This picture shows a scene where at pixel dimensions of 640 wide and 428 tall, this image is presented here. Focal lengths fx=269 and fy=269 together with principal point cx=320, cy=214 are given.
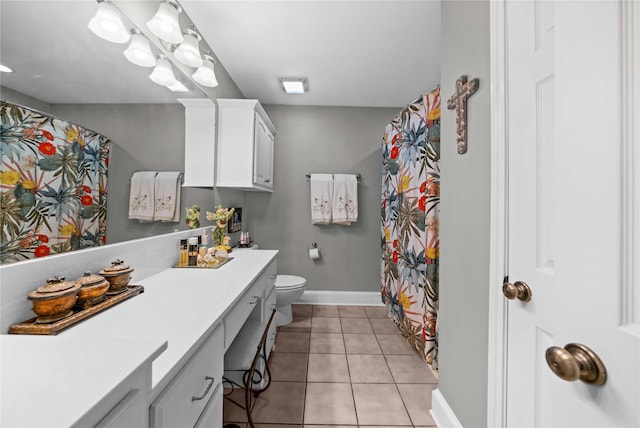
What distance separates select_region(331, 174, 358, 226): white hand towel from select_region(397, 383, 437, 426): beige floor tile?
5.66ft

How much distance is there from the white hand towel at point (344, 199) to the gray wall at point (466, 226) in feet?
5.59

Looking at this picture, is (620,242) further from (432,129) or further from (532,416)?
(432,129)

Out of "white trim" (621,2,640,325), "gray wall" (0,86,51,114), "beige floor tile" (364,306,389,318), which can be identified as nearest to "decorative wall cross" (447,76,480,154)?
"white trim" (621,2,640,325)

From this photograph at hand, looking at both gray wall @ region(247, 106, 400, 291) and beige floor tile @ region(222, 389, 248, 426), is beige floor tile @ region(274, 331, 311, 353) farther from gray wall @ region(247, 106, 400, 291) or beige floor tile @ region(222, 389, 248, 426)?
gray wall @ region(247, 106, 400, 291)

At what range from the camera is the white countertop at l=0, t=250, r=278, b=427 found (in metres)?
0.37

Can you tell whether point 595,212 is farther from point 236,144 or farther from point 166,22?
point 236,144

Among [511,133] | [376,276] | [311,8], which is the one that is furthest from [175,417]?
[376,276]

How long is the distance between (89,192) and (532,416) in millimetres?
1694

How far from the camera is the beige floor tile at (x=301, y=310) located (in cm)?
290

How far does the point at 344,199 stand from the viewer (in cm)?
309

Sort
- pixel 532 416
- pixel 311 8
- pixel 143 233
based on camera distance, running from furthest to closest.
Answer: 1. pixel 311 8
2. pixel 143 233
3. pixel 532 416

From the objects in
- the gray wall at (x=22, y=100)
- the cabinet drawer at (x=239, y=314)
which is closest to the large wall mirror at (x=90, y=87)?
the gray wall at (x=22, y=100)

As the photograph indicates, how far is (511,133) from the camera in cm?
91

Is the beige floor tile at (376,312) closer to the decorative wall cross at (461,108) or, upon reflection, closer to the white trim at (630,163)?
the decorative wall cross at (461,108)
